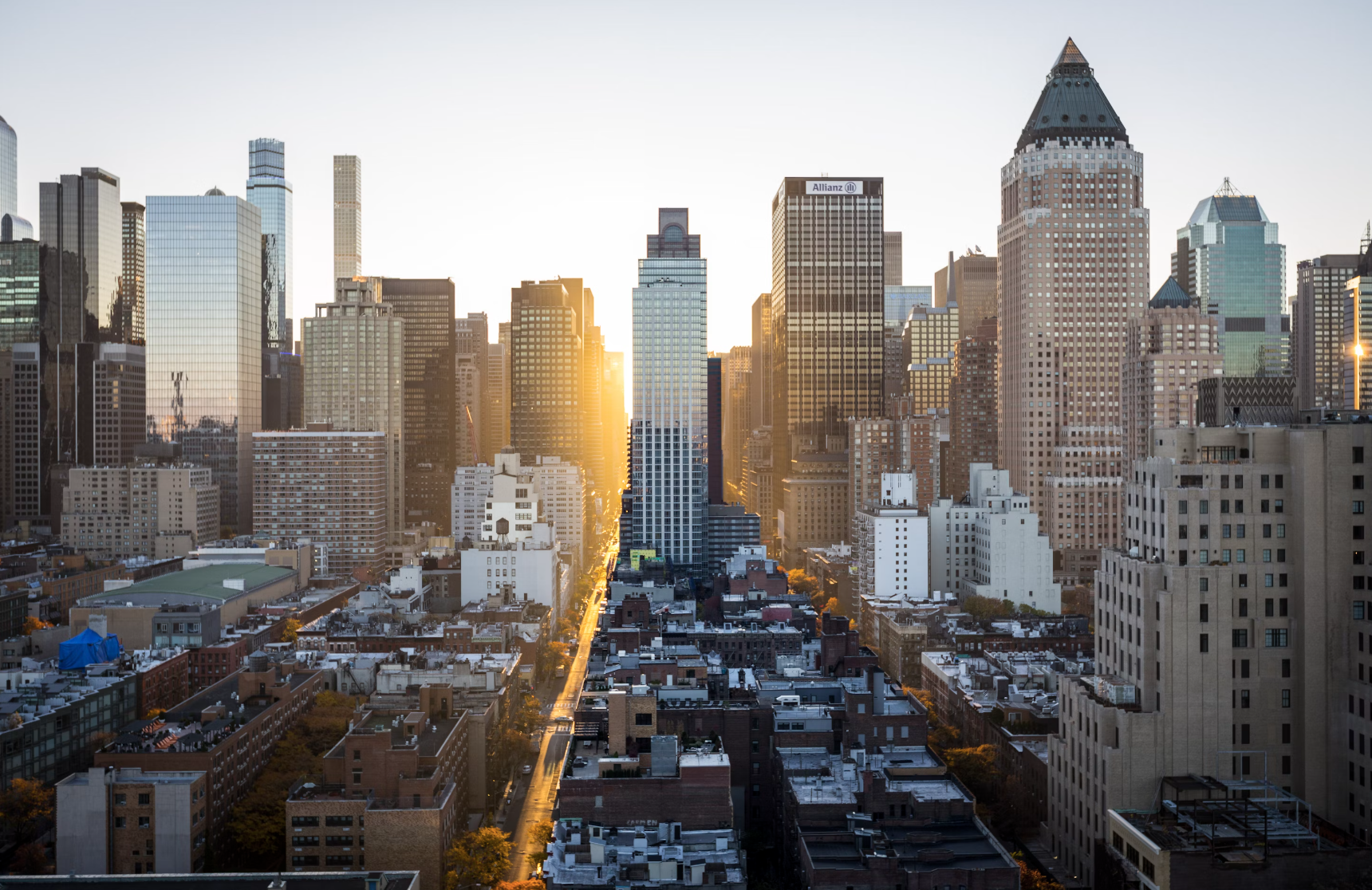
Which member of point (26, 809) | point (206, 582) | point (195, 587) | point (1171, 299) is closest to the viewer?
point (26, 809)

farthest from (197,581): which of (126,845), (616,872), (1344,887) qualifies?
(1344,887)

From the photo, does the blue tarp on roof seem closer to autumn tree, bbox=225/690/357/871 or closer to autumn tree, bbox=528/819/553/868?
autumn tree, bbox=225/690/357/871

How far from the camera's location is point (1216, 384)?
11356 centimetres

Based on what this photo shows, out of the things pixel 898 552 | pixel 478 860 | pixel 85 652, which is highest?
pixel 898 552

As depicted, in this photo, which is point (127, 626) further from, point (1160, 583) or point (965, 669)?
point (1160, 583)

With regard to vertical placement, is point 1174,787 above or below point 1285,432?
below

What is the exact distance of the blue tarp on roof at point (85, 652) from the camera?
126 metres

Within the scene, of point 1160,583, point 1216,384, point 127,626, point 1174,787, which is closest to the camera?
point 1174,787

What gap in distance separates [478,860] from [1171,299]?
15724 centimetres

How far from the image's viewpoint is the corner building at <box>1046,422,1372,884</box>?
74.4 metres

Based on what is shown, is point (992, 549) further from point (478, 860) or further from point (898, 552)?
point (478, 860)

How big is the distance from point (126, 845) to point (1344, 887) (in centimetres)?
7576

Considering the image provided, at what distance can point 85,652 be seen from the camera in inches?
4995

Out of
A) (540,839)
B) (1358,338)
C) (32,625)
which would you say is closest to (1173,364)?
(1358,338)
